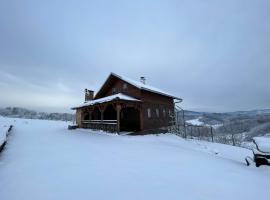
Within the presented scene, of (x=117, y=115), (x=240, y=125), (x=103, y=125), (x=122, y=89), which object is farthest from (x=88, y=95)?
(x=240, y=125)

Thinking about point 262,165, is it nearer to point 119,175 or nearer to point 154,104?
point 119,175

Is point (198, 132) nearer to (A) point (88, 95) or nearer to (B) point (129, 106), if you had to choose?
(B) point (129, 106)

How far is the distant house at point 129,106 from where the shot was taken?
57.5 ft

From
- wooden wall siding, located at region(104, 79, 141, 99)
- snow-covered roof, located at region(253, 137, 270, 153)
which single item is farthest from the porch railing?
snow-covered roof, located at region(253, 137, 270, 153)

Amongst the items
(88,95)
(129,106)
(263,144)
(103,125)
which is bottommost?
(263,144)

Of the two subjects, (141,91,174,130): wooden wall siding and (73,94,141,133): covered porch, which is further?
(141,91,174,130): wooden wall siding

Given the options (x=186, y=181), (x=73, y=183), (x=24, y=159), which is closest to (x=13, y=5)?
(x=24, y=159)

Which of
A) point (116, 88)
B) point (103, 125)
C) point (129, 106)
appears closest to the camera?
point (129, 106)

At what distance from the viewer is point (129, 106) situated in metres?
17.6

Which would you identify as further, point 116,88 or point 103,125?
point 116,88

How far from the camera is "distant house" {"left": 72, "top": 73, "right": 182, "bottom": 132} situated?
57.5ft

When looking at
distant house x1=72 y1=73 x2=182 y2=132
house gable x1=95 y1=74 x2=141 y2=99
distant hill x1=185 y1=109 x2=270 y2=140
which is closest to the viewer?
distant house x1=72 y1=73 x2=182 y2=132

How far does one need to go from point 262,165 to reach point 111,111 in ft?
60.1

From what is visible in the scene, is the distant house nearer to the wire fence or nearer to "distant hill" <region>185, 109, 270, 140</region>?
the wire fence
